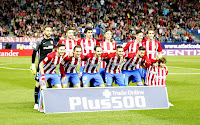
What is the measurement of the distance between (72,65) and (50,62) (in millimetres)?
1021

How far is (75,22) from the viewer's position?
4144 centimetres

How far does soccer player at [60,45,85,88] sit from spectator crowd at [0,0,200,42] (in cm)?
2656

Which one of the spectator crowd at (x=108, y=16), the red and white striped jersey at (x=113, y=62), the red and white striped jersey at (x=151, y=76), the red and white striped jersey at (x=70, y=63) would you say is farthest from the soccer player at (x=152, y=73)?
the spectator crowd at (x=108, y=16)

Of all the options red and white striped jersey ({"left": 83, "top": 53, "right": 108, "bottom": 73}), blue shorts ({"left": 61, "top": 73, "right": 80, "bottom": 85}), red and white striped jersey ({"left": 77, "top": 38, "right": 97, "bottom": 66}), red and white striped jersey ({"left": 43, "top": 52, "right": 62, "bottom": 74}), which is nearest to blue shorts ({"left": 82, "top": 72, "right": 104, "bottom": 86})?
red and white striped jersey ({"left": 83, "top": 53, "right": 108, "bottom": 73})

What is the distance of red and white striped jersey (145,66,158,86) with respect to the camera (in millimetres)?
10273

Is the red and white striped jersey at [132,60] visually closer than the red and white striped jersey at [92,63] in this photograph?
No

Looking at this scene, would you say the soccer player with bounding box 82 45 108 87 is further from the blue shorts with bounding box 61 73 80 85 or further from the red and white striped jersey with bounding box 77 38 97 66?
the red and white striped jersey with bounding box 77 38 97 66

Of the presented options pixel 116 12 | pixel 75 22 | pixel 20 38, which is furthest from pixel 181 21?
pixel 20 38

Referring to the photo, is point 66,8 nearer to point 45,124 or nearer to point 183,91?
point 183,91

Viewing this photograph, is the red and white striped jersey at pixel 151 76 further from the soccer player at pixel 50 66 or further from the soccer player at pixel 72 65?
the soccer player at pixel 50 66

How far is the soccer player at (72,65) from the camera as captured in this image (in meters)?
9.67

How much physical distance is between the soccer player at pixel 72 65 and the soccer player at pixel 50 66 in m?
0.38

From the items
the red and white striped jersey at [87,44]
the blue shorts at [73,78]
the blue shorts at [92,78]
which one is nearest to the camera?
the blue shorts at [73,78]

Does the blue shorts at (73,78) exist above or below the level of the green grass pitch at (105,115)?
above
